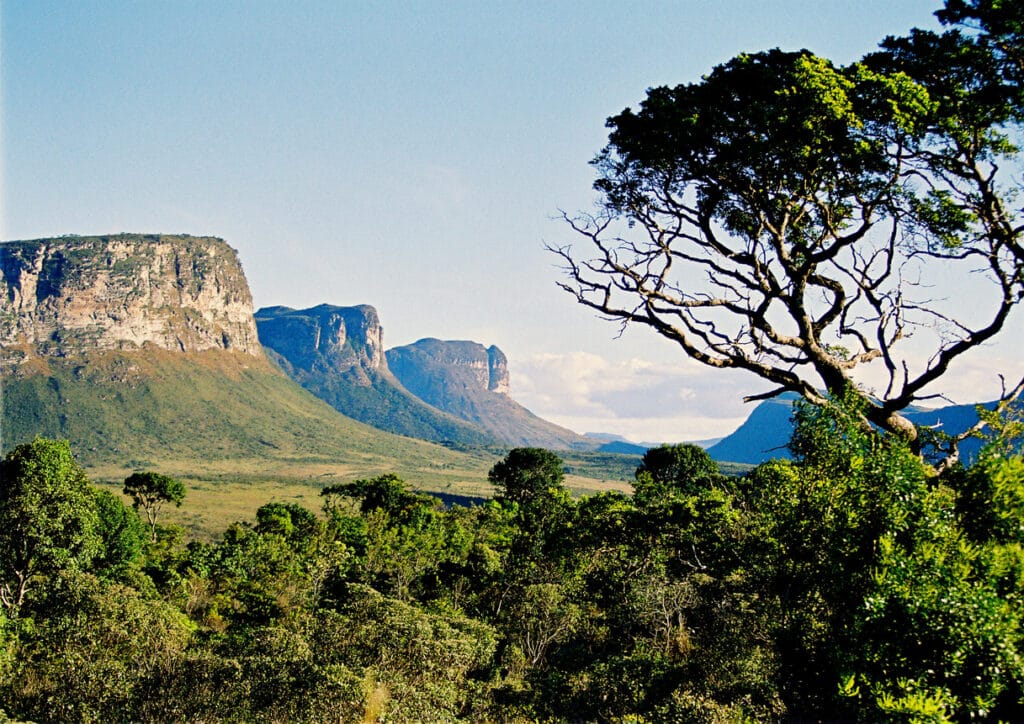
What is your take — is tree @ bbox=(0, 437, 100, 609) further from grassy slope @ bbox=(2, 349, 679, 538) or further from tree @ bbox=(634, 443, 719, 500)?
grassy slope @ bbox=(2, 349, 679, 538)

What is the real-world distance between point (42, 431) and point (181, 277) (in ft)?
237

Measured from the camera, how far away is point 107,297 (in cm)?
16638

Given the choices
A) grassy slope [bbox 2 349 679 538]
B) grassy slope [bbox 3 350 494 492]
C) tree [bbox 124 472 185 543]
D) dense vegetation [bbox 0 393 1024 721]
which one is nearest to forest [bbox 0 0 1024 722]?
dense vegetation [bbox 0 393 1024 721]

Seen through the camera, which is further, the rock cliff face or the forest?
the rock cliff face

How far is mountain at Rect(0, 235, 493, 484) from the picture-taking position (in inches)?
5197

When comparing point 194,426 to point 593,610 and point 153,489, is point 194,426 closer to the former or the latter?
point 153,489

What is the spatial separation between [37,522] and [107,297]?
16681cm

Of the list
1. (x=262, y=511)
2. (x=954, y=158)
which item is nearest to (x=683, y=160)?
(x=954, y=158)

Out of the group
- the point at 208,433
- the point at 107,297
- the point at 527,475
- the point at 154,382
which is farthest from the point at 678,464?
the point at 107,297

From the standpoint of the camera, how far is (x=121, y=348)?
159000 millimetres

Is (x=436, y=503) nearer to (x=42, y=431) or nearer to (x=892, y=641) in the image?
(x=892, y=641)

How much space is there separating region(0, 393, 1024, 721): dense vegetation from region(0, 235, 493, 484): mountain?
3966 inches

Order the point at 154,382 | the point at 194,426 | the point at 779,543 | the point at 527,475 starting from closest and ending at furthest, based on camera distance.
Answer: the point at 779,543 < the point at 527,475 < the point at 194,426 < the point at 154,382

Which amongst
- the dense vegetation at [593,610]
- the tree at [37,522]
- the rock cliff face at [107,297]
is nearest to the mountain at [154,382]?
the rock cliff face at [107,297]
